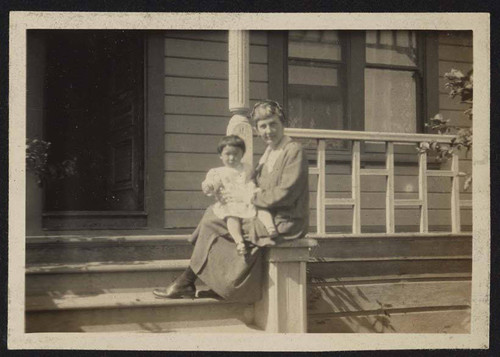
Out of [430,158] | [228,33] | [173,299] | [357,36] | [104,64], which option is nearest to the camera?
[173,299]

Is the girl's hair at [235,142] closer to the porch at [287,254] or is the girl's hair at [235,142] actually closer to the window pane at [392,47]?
the porch at [287,254]

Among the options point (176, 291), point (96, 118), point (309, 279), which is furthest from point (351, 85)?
point (176, 291)

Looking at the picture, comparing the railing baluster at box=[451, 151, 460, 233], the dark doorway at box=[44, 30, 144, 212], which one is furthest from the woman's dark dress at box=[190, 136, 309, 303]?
the railing baluster at box=[451, 151, 460, 233]

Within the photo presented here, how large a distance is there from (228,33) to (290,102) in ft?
2.37

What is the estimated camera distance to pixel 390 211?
2.52 meters

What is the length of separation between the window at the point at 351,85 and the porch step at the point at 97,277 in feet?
3.97

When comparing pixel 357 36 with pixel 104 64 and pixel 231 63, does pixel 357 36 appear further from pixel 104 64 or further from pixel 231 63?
pixel 104 64

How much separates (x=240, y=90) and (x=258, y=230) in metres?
0.65

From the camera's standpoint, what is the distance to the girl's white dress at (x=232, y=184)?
2.16 metres

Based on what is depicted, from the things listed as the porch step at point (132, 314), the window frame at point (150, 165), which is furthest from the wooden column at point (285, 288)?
the window frame at point (150, 165)

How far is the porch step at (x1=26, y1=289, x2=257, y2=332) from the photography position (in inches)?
84.0

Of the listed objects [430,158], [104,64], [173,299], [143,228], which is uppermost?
[104,64]

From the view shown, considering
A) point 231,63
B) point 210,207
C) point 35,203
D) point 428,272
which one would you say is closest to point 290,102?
point 231,63

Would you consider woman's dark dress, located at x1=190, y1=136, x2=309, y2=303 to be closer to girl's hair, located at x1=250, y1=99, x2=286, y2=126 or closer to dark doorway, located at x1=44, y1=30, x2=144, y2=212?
girl's hair, located at x1=250, y1=99, x2=286, y2=126
